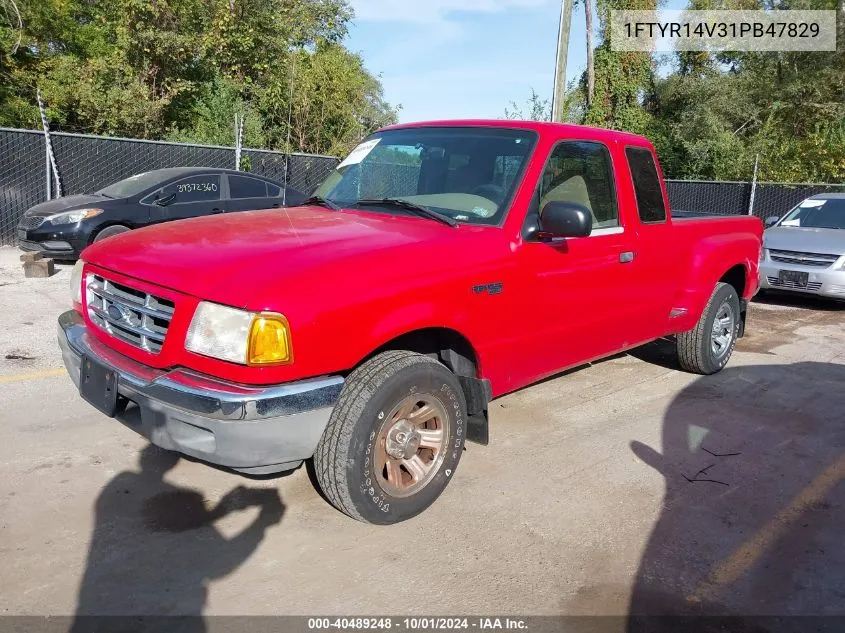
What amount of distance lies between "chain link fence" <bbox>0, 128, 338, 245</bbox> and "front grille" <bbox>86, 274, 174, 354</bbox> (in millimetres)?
9255

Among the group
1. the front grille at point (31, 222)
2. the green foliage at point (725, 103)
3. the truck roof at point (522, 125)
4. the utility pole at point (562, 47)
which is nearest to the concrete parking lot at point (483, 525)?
the truck roof at point (522, 125)

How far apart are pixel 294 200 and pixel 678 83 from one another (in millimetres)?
24735

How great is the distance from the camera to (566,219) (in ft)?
11.9

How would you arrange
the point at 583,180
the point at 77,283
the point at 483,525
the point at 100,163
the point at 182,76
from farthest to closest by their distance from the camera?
the point at 182,76 → the point at 100,163 → the point at 583,180 → the point at 77,283 → the point at 483,525

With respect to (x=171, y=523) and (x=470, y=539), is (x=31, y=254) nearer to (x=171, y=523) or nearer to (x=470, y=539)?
(x=171, y=523)

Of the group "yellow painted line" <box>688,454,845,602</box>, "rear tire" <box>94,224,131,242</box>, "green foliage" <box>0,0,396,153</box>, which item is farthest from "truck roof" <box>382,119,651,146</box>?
"green foliage" <box>0,0,396,153</box>

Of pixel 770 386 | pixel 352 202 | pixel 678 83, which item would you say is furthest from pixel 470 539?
pixel 678 83

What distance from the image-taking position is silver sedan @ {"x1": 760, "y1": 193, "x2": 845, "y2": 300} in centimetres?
907

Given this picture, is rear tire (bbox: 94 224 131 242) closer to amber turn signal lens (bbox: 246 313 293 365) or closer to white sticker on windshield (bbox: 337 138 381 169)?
white sticker on windshield (bbox: 337 138 381 169)

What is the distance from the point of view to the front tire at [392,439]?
10.0 ft

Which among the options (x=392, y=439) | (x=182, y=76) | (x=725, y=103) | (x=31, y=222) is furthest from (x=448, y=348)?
(x=725, y=103)

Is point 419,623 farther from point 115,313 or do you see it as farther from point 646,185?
point 646,185

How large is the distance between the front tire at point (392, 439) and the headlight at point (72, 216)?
7.75 meters

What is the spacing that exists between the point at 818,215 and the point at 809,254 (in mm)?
1594
